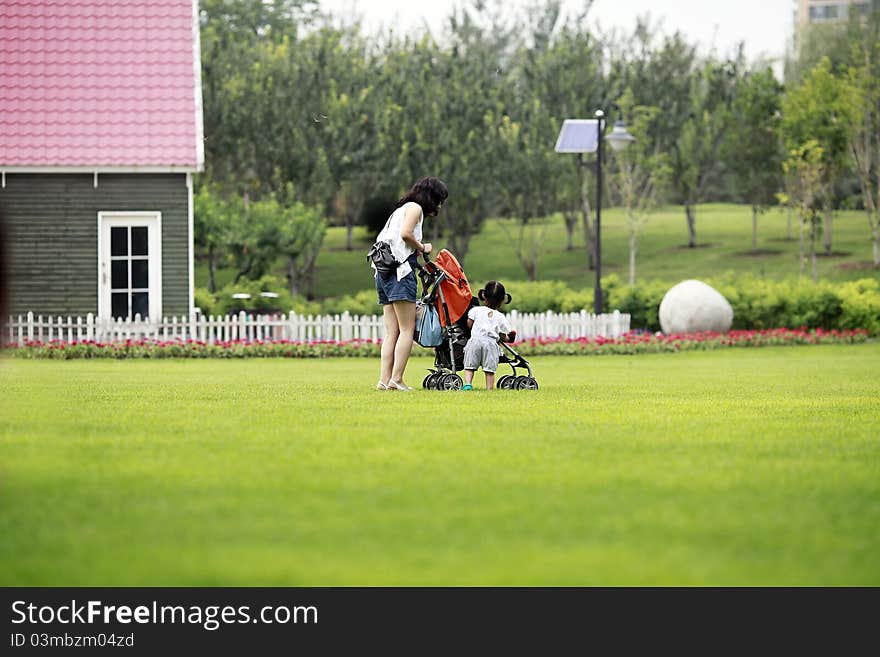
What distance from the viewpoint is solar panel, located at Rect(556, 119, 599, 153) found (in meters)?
29.4

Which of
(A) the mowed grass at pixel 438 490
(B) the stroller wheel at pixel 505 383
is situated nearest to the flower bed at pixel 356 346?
(B) the stroller wheel at pixel 505 383

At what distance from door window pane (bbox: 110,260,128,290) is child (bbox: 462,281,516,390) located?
49.7ft

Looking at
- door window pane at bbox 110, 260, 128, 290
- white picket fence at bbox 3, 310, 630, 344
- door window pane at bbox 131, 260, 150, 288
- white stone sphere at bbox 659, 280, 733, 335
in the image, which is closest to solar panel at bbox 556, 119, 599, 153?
white picket fence at bbox 3, 310, 630, 344

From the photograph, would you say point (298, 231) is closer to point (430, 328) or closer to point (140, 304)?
point (140, 304)

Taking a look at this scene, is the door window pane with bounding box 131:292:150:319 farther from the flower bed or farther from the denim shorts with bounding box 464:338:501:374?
the denim shorts with bounding box 464:338:501:374

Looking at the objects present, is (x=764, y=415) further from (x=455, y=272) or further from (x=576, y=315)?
(x=576, y=315)

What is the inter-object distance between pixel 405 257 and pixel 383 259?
0.21m

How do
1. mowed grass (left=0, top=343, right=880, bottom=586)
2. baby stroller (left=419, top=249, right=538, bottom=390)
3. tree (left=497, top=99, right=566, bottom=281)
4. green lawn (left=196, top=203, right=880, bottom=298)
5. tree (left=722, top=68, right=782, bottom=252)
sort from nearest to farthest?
mowed grass (left=0, top=343, right=880, bottom=586) < baby stroller (left=419, top=249, right=538, bottom=390) < tree (left=497, top=99, right=566, bottom=281) < green lawn (left=196, top=203, right=880, bottom=298) < tree (left=722, top=68, right=782, bottom=252)

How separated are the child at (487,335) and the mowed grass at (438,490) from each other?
39.1 inches

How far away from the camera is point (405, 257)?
13.6 metres

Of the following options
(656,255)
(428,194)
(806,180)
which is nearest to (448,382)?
(428,194)

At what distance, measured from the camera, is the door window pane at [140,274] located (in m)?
28.1

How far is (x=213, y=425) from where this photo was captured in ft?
33.2
